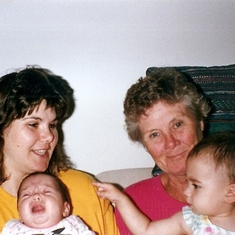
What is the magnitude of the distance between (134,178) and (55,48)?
762 millimetres

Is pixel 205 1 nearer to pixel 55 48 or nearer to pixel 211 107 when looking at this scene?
pixel 211 107

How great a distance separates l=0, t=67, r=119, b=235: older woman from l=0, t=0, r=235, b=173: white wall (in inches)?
15.5

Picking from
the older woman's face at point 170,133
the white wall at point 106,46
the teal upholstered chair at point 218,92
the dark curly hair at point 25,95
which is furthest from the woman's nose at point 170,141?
the white wall at point 106,46

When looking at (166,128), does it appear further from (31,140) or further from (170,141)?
(31,140)

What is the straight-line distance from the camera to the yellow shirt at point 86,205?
1.51 meters

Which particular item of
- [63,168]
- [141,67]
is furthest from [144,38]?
[63,168]

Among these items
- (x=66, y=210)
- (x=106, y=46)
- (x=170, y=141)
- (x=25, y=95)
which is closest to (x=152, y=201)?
(x=170, y=141)

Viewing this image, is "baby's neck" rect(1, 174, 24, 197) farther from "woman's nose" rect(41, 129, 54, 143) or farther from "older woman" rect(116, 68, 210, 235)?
"older woman" rect(116, 68, 210, 235)

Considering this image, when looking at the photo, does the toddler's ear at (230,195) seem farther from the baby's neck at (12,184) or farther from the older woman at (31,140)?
the baby's neck at (12,184)

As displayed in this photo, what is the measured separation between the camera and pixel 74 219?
143cm

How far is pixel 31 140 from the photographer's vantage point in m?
1.52

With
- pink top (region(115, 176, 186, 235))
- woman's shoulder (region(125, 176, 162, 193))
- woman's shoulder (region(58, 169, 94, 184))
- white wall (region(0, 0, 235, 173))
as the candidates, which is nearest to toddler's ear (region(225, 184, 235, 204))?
pink top (region(115, 176, 186, 235))

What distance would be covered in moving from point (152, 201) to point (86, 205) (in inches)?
11.4

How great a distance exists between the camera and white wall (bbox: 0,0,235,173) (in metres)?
1.96
